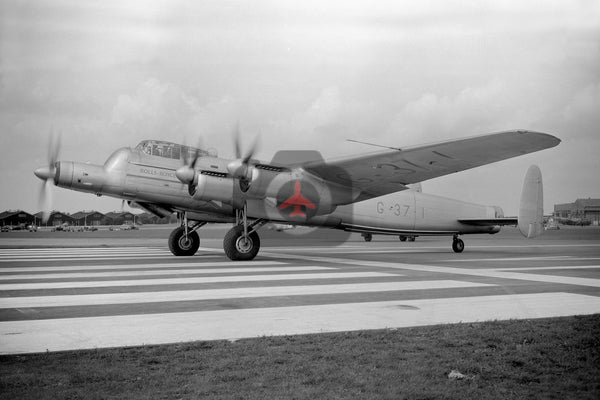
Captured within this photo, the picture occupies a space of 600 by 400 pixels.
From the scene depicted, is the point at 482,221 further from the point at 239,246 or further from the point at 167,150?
the point at 167,150

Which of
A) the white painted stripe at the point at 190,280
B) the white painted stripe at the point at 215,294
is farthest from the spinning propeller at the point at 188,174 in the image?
the white painted stripe at the point at 215,294

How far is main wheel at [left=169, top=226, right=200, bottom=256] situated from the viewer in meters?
16.9

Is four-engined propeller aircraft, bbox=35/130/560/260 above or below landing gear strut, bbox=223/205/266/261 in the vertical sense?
above

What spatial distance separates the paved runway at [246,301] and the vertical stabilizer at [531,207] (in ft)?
14.7

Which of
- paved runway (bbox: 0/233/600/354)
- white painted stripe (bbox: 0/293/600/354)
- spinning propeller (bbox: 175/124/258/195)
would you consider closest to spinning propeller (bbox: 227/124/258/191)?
spinning propeller (bbox: 175/124/258/195)

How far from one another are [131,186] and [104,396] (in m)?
12.5

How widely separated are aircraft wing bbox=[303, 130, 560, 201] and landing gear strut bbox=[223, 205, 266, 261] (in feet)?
7.72

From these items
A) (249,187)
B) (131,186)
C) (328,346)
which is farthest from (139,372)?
(131,186)

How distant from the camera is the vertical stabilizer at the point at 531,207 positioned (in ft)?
54.0

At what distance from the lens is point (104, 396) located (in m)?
3.46

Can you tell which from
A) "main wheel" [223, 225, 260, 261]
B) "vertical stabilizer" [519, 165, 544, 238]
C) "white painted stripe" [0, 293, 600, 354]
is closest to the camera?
"white painted stripe" [0, 293, 600, 354]

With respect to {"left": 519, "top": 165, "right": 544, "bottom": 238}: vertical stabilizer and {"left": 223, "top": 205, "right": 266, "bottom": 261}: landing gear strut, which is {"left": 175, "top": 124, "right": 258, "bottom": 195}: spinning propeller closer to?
{"left": 223, "top": 205, "right": 266, "bottom": 261}: landing gear strut

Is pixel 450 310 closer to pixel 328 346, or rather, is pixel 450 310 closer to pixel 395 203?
pixel 328 346

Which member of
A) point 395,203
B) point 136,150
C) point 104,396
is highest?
point 136,150
